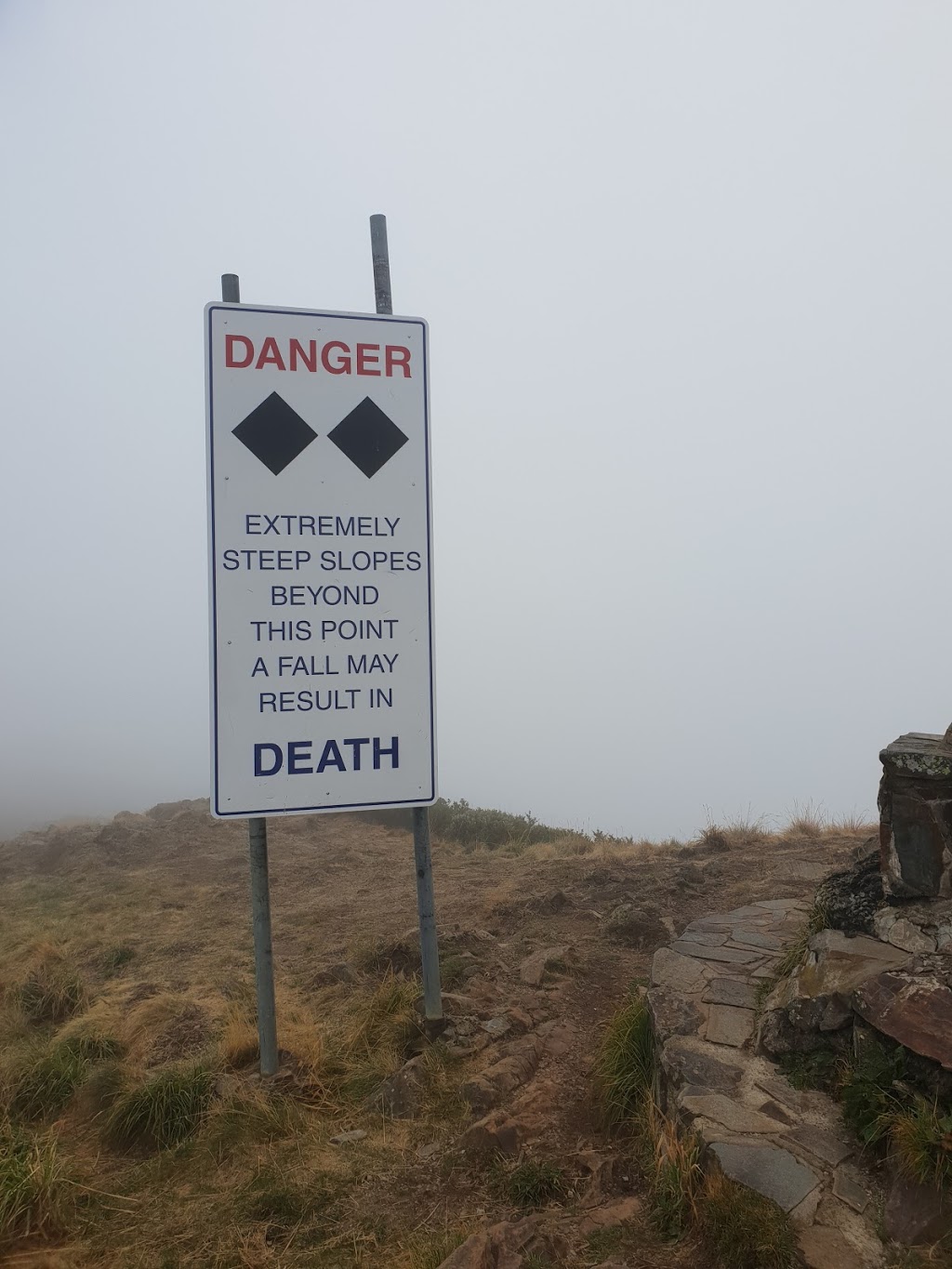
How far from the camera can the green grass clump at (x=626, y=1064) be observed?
3.91m

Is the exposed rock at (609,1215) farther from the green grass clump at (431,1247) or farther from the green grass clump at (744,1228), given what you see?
the green grass clump at (431,1247)

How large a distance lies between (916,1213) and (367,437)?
4143 mm

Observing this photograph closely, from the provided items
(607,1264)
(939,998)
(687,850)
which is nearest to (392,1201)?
(607,1264)

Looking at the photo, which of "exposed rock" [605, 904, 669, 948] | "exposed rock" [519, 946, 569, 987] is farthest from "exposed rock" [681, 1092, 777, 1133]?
"exposed rock" [605, 904, 669, 948]

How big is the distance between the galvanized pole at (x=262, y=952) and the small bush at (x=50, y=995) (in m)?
2.52

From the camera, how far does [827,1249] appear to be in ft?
8.68

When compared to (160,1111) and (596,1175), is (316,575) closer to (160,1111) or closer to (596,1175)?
(160,1111)

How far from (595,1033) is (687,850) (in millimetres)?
4803

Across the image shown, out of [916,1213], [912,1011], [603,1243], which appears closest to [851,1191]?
[916,1213]

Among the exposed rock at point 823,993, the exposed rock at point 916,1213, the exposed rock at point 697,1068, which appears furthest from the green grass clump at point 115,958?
the exposed rock at point 916,1213

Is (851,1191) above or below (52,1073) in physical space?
above

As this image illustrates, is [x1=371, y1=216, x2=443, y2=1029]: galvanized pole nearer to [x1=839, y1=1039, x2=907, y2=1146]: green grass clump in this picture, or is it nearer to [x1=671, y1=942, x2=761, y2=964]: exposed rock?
[x1=671, y1=942, x2=761, y2=964]: exposed rock

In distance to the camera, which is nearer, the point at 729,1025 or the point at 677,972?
the point at 729,1025

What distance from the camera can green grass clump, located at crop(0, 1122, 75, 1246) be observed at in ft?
10.8
